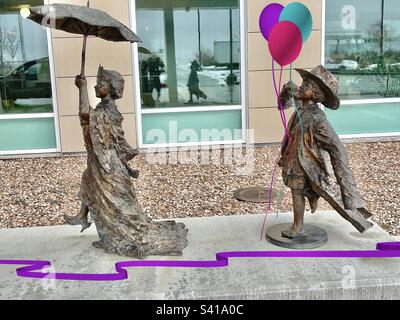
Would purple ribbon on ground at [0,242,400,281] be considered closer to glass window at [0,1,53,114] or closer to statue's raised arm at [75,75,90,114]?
statue's raised arm at [75,75,90,114]

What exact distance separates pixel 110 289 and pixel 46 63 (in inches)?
286

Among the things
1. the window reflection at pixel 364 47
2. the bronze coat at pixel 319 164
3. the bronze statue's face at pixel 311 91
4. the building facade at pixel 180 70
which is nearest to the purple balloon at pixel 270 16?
the bronze statue's face at pixel 311 91

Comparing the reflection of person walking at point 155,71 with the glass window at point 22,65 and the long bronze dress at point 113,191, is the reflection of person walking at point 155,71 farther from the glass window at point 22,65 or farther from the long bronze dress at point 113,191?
the long bronze dress at point 113,191

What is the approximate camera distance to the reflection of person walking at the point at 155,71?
31.1ft

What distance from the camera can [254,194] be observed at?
6512mm

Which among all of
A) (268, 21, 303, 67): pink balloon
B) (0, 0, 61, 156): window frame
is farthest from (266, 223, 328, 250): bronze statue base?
(0, 0, 61, 156): window frame

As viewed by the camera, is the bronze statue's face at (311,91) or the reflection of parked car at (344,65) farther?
the reflection of parked car at (344,65)

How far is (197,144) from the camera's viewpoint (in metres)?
9.52

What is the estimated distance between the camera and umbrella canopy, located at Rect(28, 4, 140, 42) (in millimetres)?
2859

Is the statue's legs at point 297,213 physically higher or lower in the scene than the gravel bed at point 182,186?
higher

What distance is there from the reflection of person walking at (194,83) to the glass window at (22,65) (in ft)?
9.50

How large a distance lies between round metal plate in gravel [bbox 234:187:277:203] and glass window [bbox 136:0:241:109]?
133 inches

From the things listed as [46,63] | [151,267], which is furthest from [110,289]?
[46,63]

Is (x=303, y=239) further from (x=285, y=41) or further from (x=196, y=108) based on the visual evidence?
(x=196, y=108)
